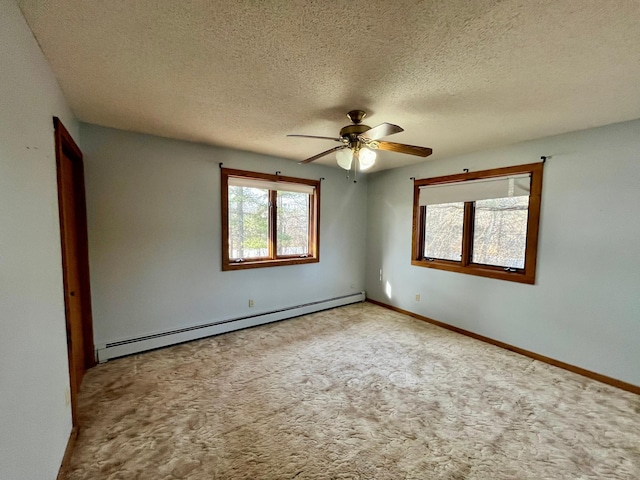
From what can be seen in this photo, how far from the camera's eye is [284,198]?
4.21 metres

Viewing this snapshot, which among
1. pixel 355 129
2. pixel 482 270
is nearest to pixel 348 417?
pixel 355 129

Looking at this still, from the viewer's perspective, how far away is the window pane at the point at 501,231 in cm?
326

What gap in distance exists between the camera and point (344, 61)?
1.66m

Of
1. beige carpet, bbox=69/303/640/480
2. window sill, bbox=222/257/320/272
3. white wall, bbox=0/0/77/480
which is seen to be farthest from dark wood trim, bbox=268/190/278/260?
white wall, bbox=0/0/77/480

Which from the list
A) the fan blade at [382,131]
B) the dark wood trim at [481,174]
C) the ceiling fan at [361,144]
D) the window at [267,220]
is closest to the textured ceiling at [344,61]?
the ceiling fan at [361,144]

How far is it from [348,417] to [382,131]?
7.20 ft

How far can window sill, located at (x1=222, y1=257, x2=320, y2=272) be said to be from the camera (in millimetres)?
3680

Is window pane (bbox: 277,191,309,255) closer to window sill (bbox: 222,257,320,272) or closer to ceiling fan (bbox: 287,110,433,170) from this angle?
window sill (bbox: 222,257,320,272)

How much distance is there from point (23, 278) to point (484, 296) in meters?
4.20

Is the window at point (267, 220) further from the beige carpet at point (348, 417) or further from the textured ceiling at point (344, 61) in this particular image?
the beige carpet at point (348, 417)

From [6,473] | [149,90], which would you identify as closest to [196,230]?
[149,90]

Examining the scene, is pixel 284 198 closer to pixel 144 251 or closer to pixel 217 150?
pixel 217 150

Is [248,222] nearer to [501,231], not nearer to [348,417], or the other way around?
[348,417]

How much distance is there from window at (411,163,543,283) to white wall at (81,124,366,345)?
2120mm
